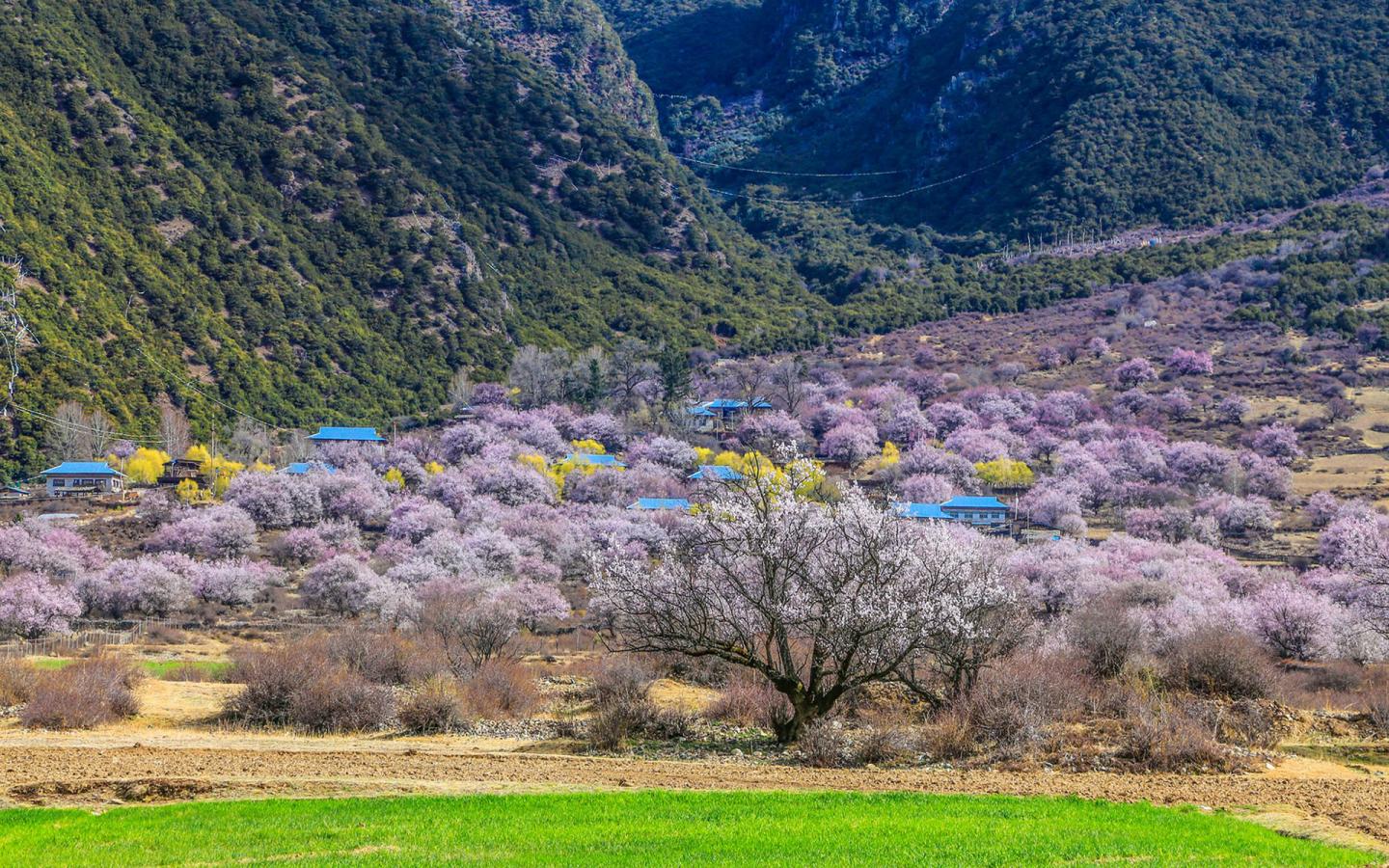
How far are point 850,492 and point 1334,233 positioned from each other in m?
92.3

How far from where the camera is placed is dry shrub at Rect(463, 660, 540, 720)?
81.3ft

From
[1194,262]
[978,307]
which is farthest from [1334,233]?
[978,307]

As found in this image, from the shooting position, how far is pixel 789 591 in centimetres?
2052

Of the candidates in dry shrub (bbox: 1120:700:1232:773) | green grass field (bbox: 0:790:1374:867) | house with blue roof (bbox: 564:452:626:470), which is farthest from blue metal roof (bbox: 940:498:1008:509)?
green grass field (bbox: 0:790:1374:867)

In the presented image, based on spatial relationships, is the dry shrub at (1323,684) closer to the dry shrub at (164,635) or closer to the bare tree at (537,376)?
the dry shrub at (164,635)

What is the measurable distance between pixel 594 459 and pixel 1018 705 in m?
54.9

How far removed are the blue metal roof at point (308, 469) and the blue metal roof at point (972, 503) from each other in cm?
2817

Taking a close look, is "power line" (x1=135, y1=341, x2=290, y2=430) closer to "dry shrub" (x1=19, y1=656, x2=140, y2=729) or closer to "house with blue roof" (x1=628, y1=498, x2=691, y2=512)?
"house with blue roof" (x1=628, y1=498, x2=691, y2=512)

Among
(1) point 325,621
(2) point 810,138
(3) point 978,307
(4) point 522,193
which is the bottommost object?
(1) point 325,621

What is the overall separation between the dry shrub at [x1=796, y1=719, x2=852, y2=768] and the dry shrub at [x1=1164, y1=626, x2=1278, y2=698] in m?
9.32

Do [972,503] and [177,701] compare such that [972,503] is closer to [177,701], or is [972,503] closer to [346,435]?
[346,435]

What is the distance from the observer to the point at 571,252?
350ft

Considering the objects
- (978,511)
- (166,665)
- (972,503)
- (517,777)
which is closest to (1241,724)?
(517,777)

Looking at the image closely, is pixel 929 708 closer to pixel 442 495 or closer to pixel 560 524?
pixel 560 524
